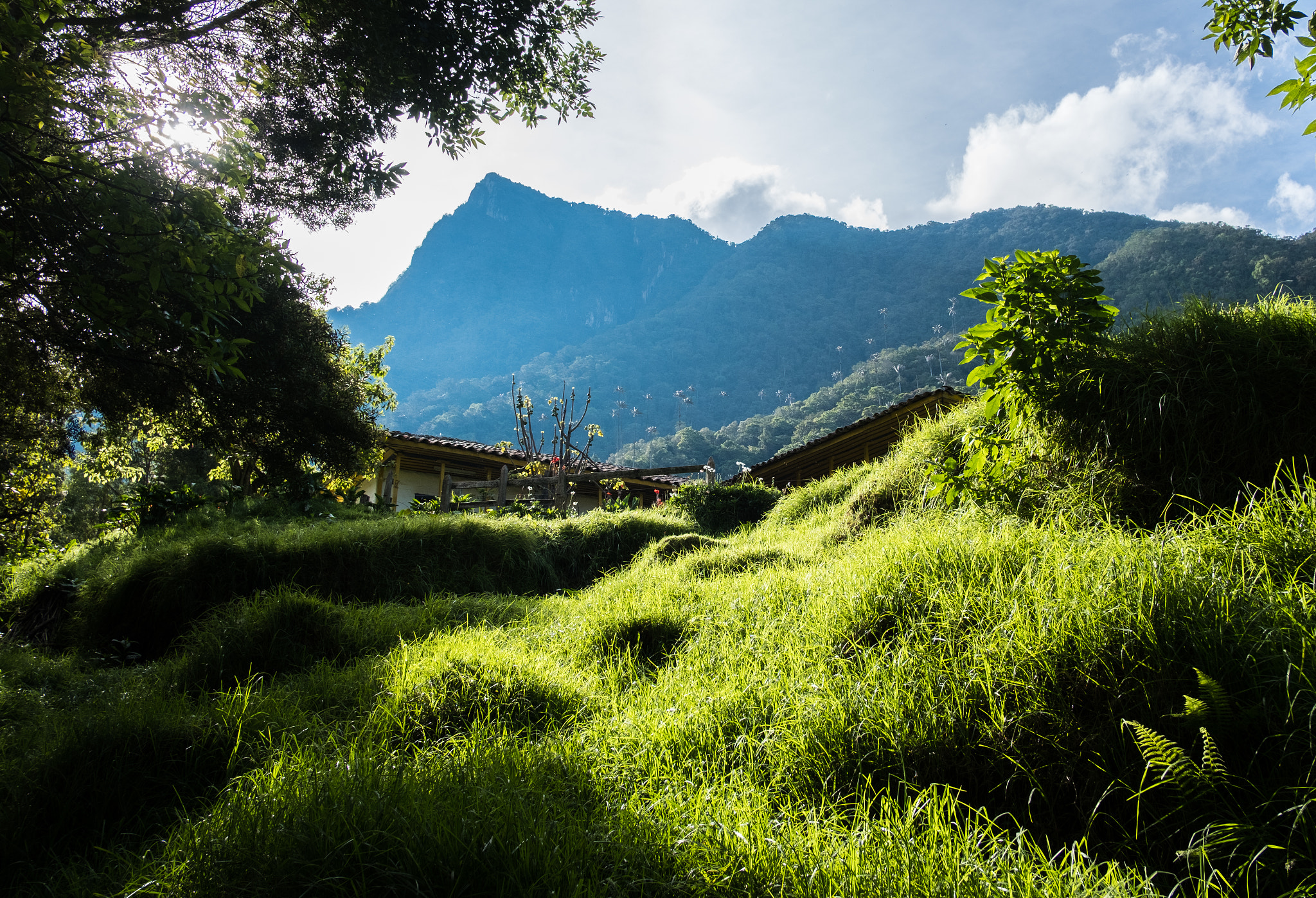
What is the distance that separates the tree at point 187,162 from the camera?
3.27 m

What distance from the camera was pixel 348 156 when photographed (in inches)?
230

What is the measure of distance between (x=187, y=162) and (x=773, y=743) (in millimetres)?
4659

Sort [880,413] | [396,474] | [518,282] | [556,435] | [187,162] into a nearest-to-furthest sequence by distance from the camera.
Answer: [187,162], [880,413], [556,435], [396,474], [518,282]

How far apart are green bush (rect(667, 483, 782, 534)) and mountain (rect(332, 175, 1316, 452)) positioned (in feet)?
110

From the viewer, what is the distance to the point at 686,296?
118 meters

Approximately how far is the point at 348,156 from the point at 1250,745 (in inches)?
287

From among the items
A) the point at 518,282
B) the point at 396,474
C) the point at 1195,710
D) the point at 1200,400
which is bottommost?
the point at 1195,710

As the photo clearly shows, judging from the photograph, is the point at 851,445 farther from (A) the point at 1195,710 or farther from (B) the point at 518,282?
(B) the point at 518,282

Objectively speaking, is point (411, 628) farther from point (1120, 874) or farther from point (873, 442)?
point (873, 442)

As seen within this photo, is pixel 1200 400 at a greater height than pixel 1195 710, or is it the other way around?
pixel 1200 400

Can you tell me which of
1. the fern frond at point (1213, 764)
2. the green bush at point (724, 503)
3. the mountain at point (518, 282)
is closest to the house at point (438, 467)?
the green bush at point (724, 503)

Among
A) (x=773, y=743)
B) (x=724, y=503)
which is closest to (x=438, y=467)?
(x=724, y=503)

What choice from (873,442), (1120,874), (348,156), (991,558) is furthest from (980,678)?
(873,442)

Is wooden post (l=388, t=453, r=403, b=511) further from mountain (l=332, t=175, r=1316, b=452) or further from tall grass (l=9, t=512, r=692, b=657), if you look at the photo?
mountain (l=332, t=175, r=1316, b=452)
